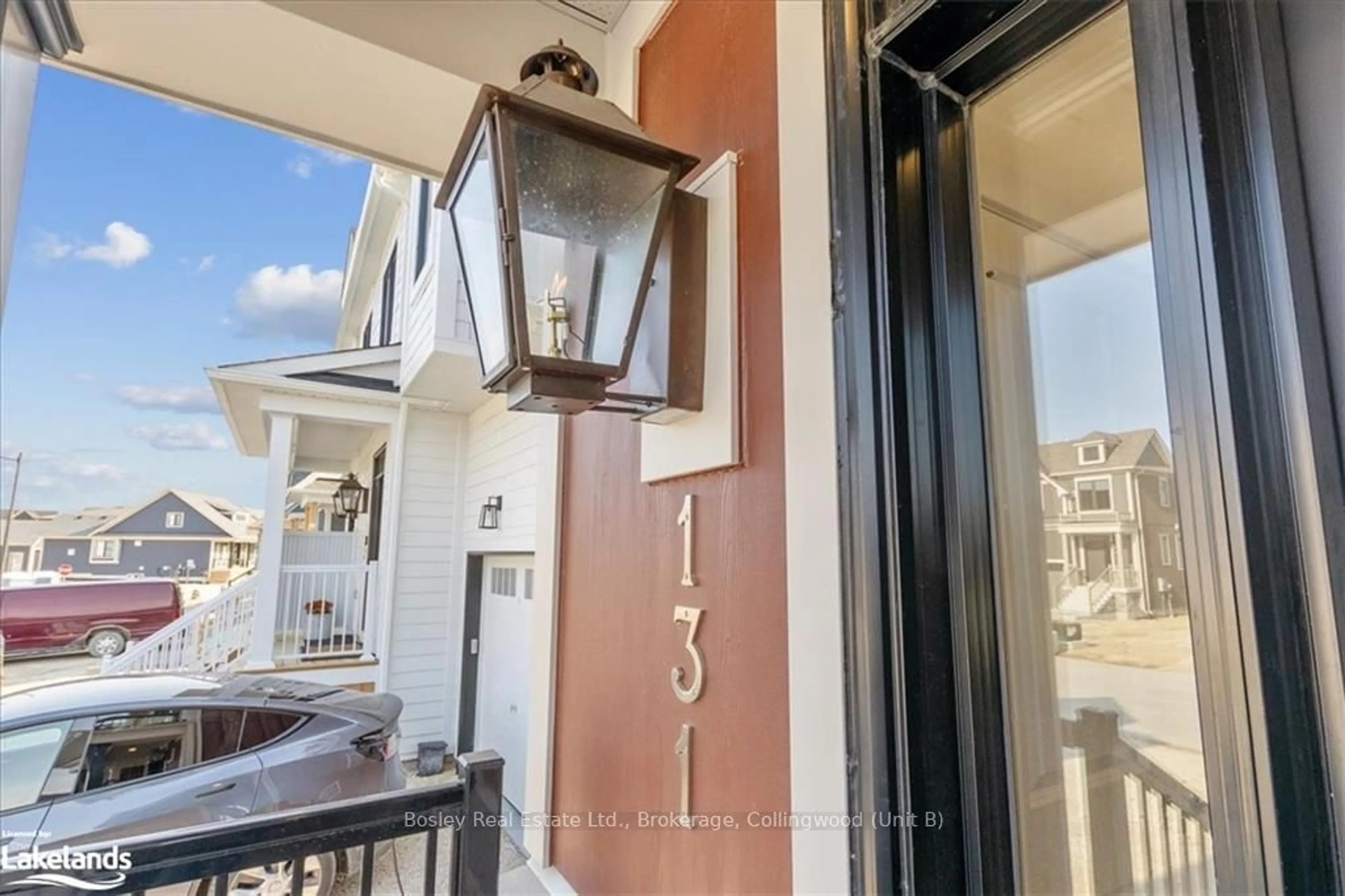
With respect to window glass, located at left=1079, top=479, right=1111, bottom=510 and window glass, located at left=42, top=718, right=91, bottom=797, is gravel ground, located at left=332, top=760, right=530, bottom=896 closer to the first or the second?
window glass, located at left=42, top=718, right=91, bottom=797

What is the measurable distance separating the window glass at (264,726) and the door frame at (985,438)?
10.2 feet

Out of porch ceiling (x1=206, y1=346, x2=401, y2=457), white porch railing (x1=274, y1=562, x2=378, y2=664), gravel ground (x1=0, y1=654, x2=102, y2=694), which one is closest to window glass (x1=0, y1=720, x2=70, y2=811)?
gravel ground (x1=0, y1=654, x2=102, y2=694)

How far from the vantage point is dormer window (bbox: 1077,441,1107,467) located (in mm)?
623

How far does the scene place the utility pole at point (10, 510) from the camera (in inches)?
61.3

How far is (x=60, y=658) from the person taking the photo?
3316 millimetres

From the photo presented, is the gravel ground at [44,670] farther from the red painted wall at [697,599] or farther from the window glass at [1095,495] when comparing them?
the window glass at [1095,495]

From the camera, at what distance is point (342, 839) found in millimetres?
945

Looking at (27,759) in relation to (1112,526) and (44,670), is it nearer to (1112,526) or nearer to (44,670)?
(44,670)

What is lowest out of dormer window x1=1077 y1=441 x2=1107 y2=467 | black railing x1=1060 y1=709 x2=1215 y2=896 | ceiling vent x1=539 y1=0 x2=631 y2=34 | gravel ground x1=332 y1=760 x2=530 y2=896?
gravel ground x1=332 y1=760 x2=530 y2=896

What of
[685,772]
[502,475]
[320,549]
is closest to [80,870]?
[685,772]

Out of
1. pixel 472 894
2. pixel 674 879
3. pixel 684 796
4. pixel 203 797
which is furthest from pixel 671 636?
pixel 203 797

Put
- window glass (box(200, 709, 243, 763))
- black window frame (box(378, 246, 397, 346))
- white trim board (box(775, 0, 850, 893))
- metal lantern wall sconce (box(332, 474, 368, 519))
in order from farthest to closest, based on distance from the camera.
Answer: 1. black window frame (box(378, 246, 397, 346))
2. metal lantern wall sconce (box(332, 474, 368, 519))
3. window glass (box(200, 709, 243, 763))
4. white trim board (box(775, 0, 850, 893))

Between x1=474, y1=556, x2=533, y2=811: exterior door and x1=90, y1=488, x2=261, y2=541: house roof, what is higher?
x1=90, y1=488, x2=261, y2=541: house roof

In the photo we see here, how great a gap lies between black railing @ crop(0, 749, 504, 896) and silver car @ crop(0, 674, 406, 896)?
191cm
